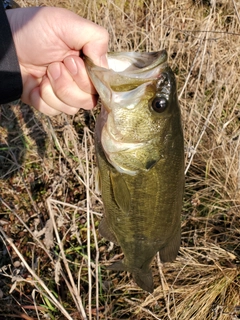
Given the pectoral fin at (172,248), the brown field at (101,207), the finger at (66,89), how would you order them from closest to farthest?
1. the finger at (66,89)
2. the pectoral fin at (172,248)
3. the brown field at (101,207)

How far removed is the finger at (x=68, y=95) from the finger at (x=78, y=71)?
46mm

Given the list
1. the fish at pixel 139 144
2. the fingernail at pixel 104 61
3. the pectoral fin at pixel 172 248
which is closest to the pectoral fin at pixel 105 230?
the fish at pixel 139 144

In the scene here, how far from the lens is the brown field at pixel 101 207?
2832mm

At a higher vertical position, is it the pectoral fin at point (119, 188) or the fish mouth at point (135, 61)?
the fish mouth at point (135, 61)

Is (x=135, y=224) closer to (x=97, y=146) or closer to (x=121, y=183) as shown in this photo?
(x=121, y=183)

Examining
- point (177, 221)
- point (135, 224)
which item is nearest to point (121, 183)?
point (135, 224)

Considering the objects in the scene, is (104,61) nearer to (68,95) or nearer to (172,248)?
(68,95)

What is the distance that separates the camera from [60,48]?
1824mm

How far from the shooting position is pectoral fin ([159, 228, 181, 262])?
81.7 inches

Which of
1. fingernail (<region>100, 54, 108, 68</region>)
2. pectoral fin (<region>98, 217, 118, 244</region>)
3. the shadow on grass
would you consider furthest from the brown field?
fingernail (<region>100, 54, 108, 68</region>)

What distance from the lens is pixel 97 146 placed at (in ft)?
5.65

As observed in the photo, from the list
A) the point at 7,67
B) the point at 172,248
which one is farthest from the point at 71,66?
the point at 172,248

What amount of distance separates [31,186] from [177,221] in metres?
2.04

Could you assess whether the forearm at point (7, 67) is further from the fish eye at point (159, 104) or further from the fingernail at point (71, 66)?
→ the fish eye at point (159, 104)
